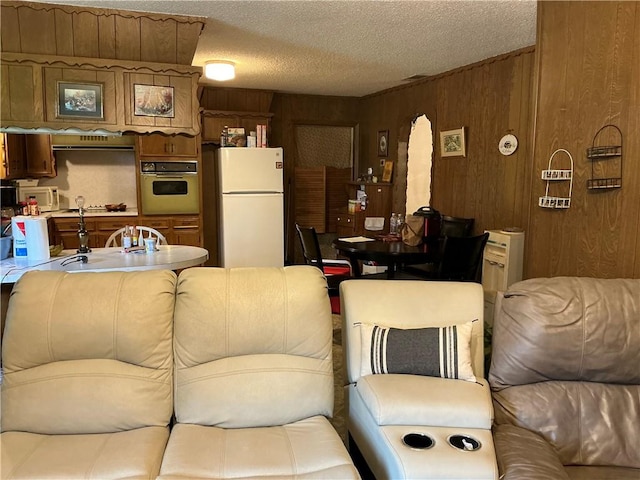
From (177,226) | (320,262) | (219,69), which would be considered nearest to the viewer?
(320,262)

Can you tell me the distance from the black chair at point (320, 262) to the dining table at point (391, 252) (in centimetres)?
22

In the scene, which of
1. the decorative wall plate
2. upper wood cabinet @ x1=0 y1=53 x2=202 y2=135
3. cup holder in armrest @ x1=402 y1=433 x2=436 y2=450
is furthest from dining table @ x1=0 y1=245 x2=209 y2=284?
the decorative wall plate

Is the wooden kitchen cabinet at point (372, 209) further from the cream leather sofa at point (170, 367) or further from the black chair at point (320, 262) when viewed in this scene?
the cream leather sofa at point (170, 367)

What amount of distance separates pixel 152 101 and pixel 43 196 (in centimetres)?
281

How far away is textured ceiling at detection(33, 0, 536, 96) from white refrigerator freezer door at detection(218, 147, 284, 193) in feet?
2.87

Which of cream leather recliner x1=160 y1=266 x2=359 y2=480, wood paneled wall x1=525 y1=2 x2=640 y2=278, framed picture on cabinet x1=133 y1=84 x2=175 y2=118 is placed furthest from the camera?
framed picture on cabinet x1=133 y1=84 x2=175 y2=118

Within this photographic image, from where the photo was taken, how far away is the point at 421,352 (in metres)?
1.92

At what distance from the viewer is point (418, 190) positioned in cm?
568

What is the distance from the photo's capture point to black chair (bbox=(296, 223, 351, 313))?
4.06 m

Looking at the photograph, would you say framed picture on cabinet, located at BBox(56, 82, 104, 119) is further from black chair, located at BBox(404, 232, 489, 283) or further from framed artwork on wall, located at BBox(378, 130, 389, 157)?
framed artwork on wall, located at BBox(378, 130, 389, 157)

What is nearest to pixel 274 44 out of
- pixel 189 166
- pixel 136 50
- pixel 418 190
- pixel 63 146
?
pixel 136 50

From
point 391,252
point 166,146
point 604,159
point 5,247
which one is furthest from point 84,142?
point 604,159

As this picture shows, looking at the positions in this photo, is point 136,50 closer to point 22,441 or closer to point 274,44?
point 274,44

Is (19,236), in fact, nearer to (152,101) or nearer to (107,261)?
(107,261)
